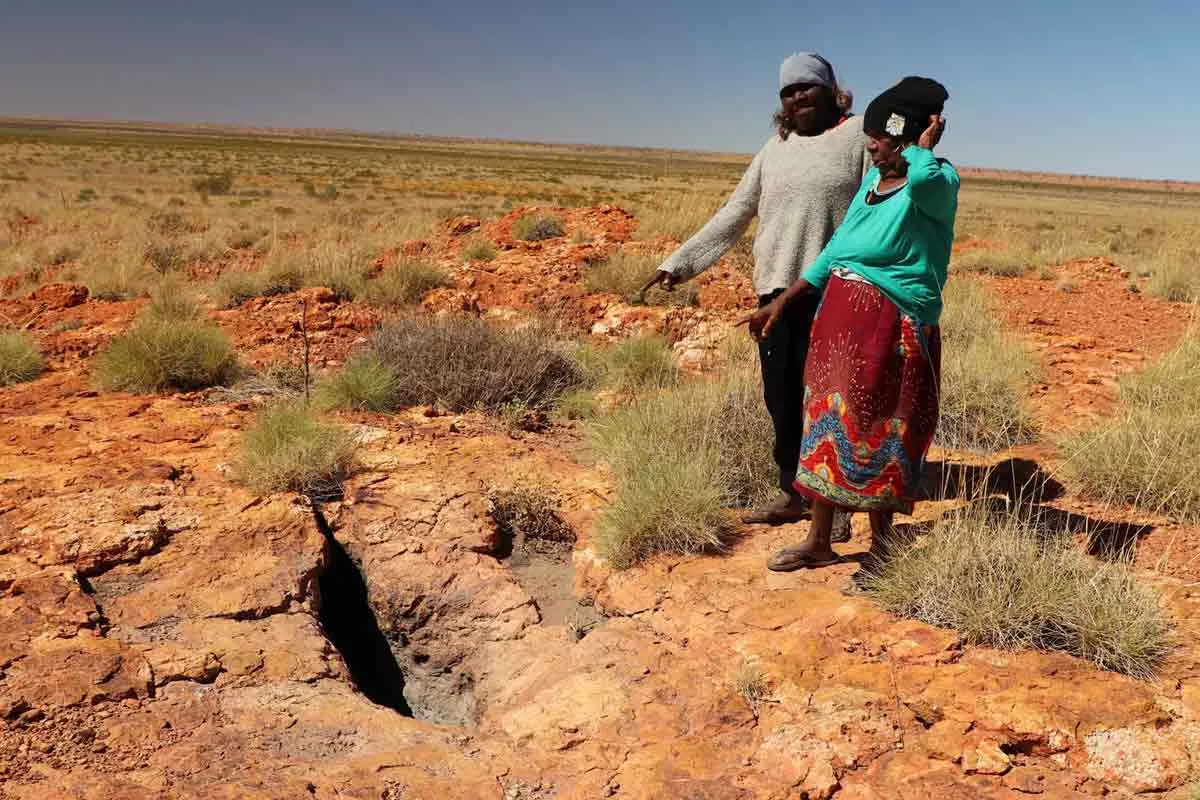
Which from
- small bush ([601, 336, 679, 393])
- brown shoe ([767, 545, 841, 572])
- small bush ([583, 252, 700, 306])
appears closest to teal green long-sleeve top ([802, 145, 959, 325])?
brown shoe ([767, 545, 841, 572])

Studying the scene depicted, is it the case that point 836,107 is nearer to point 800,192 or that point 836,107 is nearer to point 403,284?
point 800,192

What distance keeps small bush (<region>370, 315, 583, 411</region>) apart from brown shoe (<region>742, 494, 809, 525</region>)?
1.89 m

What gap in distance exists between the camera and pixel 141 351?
4.94 meters

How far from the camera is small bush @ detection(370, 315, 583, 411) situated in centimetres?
477

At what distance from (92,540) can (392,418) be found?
69.1 inches

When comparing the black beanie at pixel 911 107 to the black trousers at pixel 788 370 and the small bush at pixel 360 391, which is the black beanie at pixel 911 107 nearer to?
the black trousers at pixel 788 370

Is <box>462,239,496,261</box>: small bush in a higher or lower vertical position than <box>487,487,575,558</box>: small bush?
higher

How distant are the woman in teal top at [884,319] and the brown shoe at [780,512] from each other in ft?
2.41

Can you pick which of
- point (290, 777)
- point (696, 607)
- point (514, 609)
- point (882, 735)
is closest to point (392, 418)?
point (514, 609)

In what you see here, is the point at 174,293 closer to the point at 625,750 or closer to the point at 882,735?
the point at 625,750

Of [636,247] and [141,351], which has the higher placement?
[636,247]

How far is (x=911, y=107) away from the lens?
2145 millimetres

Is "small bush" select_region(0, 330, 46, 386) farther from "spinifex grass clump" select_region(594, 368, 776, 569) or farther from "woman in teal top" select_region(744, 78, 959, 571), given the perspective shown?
"woman in teal top" select_region(744, 78, 959, 571)

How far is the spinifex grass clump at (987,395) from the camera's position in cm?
404
